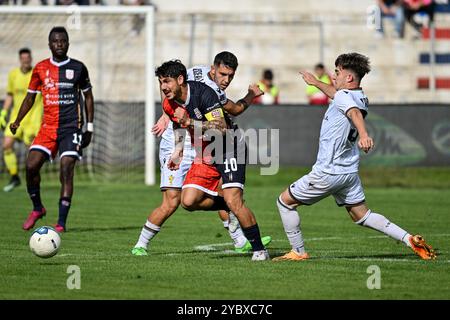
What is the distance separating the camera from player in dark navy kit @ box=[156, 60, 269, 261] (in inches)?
411

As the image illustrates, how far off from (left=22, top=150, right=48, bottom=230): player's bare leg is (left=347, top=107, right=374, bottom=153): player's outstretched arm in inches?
208

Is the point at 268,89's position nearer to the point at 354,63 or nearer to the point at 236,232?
the point at 236,232

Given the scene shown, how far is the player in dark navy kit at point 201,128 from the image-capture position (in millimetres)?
10430

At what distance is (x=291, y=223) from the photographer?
1072 cm

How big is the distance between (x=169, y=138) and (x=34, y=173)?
300 centimetres

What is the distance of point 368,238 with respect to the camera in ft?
44.1

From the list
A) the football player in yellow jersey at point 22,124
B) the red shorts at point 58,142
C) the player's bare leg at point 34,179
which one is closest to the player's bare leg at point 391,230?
the red shorts at point 58,142

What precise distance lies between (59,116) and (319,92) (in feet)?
43.0

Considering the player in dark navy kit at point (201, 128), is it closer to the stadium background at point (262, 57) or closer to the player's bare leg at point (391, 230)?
the player's bare leg at point (391, 230)

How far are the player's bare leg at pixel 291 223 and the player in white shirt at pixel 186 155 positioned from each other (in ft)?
3.32

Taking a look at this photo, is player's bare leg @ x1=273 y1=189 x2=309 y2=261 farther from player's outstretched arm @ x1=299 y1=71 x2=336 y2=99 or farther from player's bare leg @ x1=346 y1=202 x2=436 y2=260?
player's outstretched arm @ x1=299 y1=71 x2=336 y2=99

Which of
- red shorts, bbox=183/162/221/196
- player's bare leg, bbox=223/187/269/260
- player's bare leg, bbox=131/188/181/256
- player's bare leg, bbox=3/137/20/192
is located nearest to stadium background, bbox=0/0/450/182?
player's bare leg, bbox=3/137/20/192

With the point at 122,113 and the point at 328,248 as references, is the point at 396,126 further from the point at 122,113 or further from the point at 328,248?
the point at 328,248
